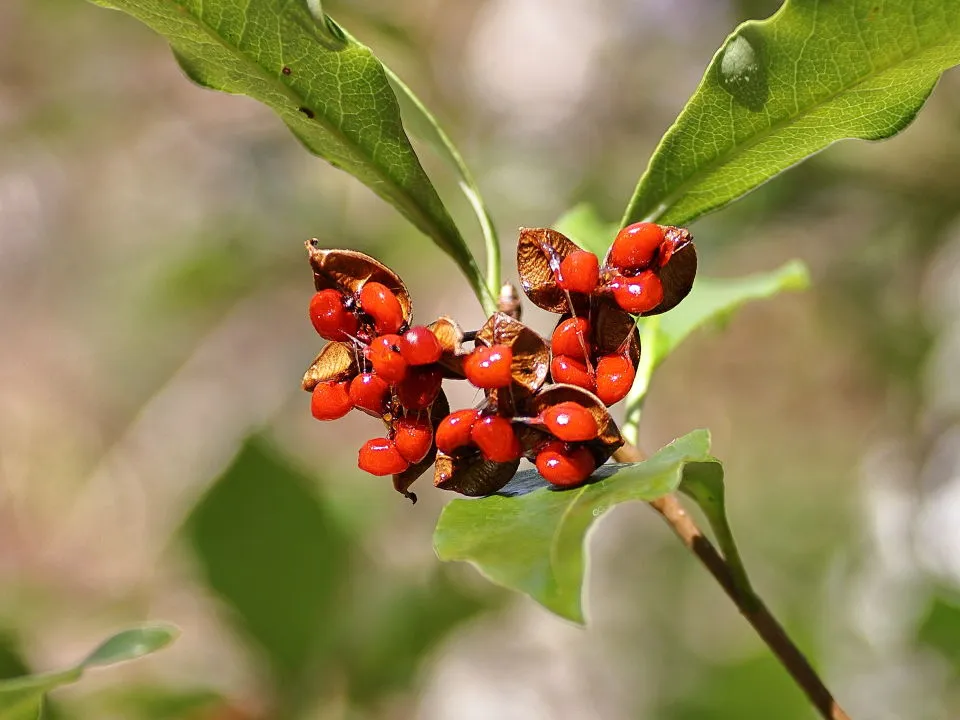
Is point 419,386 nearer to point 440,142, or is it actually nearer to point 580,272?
point 580,272

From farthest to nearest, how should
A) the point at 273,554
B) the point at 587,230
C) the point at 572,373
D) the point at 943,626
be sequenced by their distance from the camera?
1. the point at 943,626
2. the point at 273,554
3. the point at 587,230
4. the point at 572,373

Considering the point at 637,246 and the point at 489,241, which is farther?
the point at 489,241

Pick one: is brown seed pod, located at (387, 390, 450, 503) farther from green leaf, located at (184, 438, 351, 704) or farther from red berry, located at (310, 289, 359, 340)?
green leaf, located at (184, 438, 351, 704)

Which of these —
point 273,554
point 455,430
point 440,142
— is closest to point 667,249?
point 455,430

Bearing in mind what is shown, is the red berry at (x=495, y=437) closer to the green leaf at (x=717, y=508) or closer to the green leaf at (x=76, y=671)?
the green leaf at (x=717, y=508)

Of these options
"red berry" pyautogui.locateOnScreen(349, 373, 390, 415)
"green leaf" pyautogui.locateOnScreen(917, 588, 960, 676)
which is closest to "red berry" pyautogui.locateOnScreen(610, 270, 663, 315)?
"red berry" pyautogui.locateOnScreen(349, 373, 390, 415)

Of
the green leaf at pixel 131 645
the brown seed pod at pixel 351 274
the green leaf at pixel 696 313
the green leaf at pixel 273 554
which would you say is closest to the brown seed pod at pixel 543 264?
the brown seed pod at pixel 351 274

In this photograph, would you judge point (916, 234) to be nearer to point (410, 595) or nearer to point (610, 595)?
point (610, 595)
